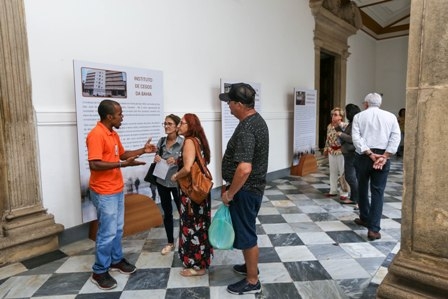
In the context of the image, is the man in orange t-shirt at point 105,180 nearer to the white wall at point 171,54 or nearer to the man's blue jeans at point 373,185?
the white wall at point 171,54

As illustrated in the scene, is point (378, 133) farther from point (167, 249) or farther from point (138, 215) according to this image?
point (138, 215)

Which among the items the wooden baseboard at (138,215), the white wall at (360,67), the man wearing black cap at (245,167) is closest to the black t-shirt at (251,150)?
the man wearing black cap at (245,167)

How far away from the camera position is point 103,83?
3367mm

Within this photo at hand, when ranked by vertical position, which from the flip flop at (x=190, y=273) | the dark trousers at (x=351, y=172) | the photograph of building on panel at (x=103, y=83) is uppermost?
the photograph of building on panel at (x=103, y=83)

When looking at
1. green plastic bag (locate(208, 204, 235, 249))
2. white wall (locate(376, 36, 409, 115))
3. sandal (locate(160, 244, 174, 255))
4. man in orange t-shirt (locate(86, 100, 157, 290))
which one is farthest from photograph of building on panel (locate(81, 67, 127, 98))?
white wall (locate(376, 36, 409, 115))

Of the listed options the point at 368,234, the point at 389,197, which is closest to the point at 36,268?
the point at 368,234

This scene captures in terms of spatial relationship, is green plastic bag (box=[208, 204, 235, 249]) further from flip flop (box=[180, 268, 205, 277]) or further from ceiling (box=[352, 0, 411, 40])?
ceiling (box=[352, 0, 411, 40])

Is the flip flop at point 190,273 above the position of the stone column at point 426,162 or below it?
below

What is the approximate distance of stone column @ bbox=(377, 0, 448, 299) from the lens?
1.35 metres

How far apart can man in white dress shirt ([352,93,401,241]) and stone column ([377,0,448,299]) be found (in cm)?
186

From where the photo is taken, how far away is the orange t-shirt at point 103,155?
7.49 ft

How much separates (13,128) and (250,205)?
2.26 m

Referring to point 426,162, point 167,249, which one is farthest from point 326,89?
point 426,162

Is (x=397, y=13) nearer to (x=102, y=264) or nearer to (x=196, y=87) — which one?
(x=196, y=87)
